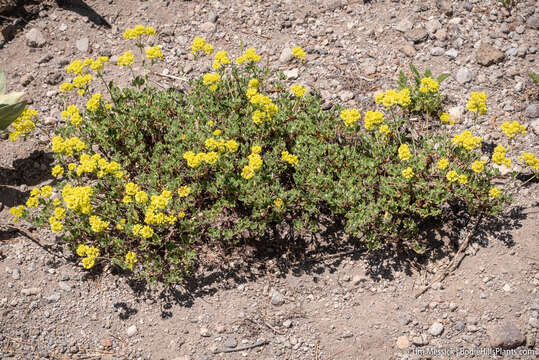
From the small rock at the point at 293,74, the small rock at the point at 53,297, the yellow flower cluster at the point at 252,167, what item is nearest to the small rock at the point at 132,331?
the small rock at the point at 53,297

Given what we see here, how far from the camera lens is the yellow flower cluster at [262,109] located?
4.23m

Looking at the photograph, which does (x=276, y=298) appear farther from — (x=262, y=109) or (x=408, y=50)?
(x=408, y=50)

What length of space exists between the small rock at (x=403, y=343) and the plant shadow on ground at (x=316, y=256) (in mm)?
553

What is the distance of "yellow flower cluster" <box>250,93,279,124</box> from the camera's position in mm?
4230

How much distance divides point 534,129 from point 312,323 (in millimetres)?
2980

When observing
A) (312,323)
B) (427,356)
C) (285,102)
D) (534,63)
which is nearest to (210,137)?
(285,102)

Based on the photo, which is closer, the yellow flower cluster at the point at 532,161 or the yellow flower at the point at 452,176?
the yellow flower at the point at 452,176

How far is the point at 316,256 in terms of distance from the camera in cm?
433

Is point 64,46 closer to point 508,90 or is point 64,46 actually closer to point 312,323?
point 312,323

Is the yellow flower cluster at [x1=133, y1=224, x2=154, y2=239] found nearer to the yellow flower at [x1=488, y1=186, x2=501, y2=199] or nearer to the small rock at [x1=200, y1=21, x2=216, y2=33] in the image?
the yellow flower at [x1=488, y1=186, x2=501, y2=199]

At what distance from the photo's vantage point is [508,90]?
4906mm

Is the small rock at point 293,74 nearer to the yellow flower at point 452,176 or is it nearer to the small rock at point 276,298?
the yellow flower at point 452,176

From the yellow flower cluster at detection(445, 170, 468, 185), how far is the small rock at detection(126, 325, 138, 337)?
10.0ft

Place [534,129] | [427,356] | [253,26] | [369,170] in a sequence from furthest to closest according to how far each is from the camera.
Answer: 1. [253,26]
2. [534,129]
3. [369,170]
4. [427,356]
